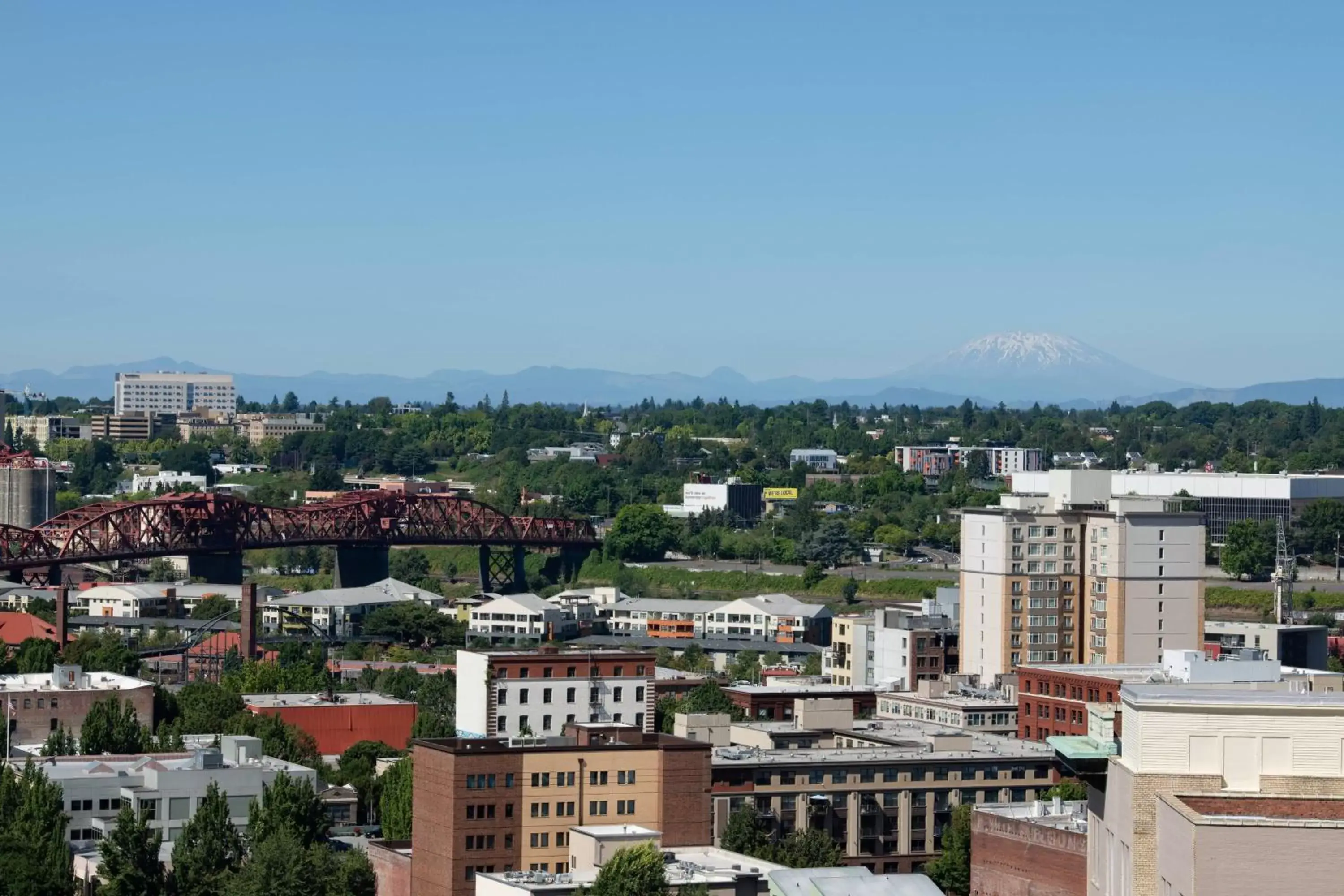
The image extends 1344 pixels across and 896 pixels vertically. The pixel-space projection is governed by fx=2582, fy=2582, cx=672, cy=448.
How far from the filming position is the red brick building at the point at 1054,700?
67875 mm

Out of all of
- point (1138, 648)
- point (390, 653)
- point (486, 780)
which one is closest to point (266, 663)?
point (390, 653)

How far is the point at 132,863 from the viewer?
5194cm

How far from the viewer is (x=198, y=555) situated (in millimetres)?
153750

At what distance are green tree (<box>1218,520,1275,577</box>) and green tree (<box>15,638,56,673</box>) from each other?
208 ft

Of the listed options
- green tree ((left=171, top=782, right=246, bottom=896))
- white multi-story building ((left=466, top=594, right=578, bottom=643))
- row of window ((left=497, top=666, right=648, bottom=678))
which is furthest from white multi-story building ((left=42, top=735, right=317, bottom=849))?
white multi-story building ((left=466, top=594, right=578, bottom=643))

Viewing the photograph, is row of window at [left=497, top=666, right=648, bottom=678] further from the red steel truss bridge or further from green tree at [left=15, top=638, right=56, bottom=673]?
the red steel truss bridge

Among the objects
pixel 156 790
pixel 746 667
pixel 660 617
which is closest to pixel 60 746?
pixel 156 790

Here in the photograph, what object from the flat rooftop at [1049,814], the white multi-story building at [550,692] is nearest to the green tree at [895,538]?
the white multi-story building at [550,692]

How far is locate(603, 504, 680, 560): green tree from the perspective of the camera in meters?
162

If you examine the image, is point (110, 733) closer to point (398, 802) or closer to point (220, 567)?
point (398, 802)

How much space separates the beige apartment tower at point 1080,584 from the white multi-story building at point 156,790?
28822mm

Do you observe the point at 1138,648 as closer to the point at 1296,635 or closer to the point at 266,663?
the point at 1296,635

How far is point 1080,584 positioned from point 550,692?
88.7 feet

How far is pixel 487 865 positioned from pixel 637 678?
15.5 meters
